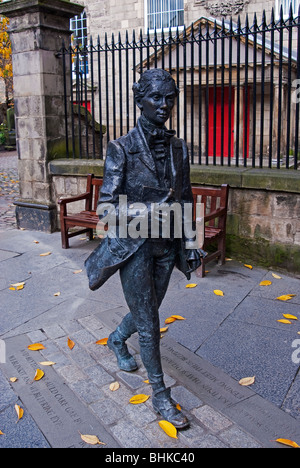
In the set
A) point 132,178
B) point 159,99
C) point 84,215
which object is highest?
point 159,99

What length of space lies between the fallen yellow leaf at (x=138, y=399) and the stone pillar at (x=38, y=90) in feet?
16.4

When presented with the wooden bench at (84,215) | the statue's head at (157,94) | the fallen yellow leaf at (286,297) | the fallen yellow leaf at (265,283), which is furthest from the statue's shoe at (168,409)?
the wooden bench at (84,215)

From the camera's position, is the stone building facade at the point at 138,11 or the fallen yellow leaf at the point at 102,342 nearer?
the fallen yellow leaf at the point at 102,342

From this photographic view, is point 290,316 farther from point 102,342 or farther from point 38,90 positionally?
point 38,90

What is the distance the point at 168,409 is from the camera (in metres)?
2.99

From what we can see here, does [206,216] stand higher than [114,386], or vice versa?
[206,216]

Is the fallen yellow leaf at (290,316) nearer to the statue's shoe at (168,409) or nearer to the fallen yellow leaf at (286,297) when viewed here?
the fallen yellow leaf at (286,297)

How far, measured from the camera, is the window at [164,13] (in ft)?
66.0

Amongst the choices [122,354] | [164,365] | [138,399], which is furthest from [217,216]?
[138,399]

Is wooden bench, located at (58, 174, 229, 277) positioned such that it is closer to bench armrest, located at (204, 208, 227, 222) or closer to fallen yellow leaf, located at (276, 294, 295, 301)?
bench armrest, located at (204, 208, 227, 222)

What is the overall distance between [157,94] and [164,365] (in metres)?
2.05

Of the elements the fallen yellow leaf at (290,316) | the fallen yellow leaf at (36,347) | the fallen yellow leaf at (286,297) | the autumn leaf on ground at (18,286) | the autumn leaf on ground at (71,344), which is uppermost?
the autumn leaf on ground at (18,286)

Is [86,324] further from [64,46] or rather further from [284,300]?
[64,46]
